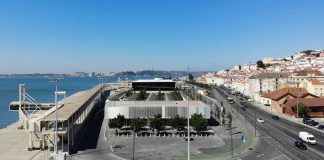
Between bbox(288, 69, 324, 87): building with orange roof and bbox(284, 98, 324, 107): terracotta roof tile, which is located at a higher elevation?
bbox(288, 69, 324, 87): building with orange roof

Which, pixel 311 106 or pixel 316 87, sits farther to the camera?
pixel 316 87

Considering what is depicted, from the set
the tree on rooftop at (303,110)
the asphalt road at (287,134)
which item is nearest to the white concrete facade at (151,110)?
the asphalt road at (287,134)

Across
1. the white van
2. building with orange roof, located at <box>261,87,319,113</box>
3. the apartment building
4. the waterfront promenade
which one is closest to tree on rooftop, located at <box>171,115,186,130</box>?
the white van

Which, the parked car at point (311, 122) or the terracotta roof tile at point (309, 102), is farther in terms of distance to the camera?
the terracotta roof tile at point (309, 102)

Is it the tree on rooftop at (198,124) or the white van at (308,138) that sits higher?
the tree on rooftop at (198,124)

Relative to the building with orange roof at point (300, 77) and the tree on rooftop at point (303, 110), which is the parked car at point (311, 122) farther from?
the building with orange roof at point (300, 77)

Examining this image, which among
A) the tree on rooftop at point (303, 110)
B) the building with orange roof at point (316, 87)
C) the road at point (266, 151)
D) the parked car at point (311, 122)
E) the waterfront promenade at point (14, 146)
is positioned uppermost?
the building with orange roof at point (316, 87)

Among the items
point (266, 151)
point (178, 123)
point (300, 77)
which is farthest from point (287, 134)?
point (300, 77)

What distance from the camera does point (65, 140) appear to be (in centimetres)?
5691

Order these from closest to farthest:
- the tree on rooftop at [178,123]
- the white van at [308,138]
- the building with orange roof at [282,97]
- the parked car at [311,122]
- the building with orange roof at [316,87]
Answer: the white van at [308,138], the tree on rooftop at [178,123], the parked car at [311,122], the building with orange roof at [282,97], the building with orange roof at [316,87]

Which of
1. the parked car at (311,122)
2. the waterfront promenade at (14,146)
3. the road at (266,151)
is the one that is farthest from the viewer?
the parked car at (311,122)

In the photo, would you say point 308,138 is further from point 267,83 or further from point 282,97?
point 267,83

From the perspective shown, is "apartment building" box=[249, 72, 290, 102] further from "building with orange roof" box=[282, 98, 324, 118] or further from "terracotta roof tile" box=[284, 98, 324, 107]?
"building with orange roof" box=[282, 98, 324, 118]

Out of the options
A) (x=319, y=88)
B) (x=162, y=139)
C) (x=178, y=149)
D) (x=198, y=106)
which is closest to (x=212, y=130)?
(x=198, y=106)
